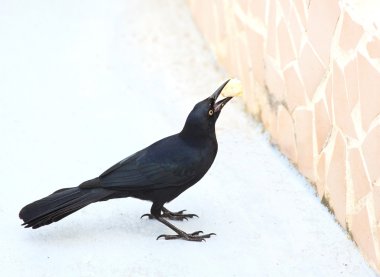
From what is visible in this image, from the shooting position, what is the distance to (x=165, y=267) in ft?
14.9

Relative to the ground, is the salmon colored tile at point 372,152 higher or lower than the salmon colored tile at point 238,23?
lower

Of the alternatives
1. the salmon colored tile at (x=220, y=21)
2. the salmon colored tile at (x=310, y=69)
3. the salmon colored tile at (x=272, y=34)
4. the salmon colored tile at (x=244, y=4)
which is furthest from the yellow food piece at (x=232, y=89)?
the salmon colored tile at (x=220, y=21)

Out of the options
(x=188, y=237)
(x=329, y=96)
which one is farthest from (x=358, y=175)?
(x=188, y=237)

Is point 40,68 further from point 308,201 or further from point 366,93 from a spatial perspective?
point 366,93

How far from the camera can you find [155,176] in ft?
15.4

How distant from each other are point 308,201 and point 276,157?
1.88 feet

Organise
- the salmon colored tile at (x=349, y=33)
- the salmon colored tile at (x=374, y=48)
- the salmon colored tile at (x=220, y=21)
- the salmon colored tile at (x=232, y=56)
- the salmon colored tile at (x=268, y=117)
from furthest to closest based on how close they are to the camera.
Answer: the salmon colored tile at (x=220, y=21) < the salmon colored tile at (x=232, y=56) < the salmon colored tile at (x=268, y=117) < the salmon colored tile at (x=349, y=33) < the salmon colored tile at (x=374, y=48)

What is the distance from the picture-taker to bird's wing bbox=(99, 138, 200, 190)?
15.4 ft

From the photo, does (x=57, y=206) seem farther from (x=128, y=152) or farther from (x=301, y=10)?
(x=301, y=10)

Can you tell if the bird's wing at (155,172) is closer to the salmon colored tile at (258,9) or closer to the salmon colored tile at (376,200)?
the salmon colored tile at (376,200)

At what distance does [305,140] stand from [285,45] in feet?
2.03

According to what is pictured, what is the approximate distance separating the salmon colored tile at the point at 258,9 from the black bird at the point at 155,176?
4.37 ft

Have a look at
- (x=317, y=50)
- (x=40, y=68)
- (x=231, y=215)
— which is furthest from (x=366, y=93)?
(x=40, y=68)

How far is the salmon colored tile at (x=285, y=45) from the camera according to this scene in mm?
5434
